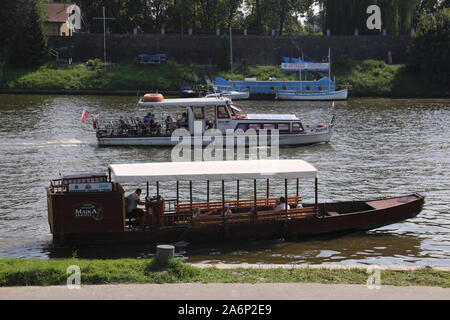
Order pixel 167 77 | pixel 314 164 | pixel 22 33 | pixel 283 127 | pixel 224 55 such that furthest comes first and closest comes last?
pixel 224 55, pixel 22 33, pixel 167 77, pixel 283 127, pixel 314 164

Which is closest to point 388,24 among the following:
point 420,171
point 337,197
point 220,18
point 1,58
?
point 220,18

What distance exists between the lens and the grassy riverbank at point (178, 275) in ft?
46.5

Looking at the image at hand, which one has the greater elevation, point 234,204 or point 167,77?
point 167,77

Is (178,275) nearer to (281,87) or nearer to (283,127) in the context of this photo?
(283,127)

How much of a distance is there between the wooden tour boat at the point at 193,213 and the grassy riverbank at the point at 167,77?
5007 centimetres

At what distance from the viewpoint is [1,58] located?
7425cm

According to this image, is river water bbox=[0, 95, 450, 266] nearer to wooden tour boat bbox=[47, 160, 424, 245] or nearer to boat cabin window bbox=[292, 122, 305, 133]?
wooden tour boat bbox=[47, 160, 424, 245]

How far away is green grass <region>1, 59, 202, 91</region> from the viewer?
69625 millimetres

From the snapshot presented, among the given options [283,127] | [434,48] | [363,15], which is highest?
[363,15]

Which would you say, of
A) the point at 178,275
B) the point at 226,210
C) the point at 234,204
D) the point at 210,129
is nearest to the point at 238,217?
the point at 226,210

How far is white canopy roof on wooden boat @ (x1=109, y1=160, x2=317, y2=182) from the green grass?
50.2 m

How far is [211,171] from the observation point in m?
19.9

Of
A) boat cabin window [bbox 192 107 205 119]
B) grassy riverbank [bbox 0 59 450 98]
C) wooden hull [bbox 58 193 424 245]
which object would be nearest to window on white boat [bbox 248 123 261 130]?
boat cabin window [bbox 192 107 205 119]

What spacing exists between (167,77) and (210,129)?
3584cm
